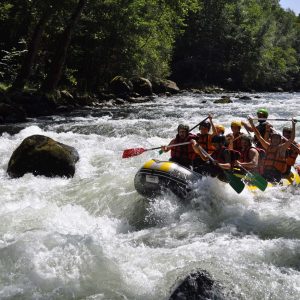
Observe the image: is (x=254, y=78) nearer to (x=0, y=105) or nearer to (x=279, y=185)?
(x=0, y=105)

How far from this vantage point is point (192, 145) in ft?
23.0

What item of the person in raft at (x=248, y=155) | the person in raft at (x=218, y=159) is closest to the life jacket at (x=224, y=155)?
the person in raft at (x=218, y=159)

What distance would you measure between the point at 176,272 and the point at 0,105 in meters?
10.8

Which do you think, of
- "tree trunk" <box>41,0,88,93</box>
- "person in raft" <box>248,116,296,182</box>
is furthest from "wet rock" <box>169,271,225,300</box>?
"tree trunk" <box>41,0,88,93</box>

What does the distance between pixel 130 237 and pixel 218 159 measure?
7.19 feet

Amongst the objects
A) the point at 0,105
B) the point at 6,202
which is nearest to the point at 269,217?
the point at 6,202

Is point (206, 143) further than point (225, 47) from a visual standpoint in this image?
No

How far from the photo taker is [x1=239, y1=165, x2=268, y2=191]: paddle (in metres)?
6.25

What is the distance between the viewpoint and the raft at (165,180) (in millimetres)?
6168

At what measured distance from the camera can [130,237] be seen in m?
5.48

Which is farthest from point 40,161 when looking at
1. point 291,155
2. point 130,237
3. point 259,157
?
point 291,155

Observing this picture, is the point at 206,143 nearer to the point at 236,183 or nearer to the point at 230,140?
the point at 230,140

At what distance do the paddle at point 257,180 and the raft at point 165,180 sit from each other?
151mm

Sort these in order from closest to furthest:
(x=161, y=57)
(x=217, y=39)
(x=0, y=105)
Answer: (x=0, y=105)
(x=161, y=57)
(x=217, y=39)
